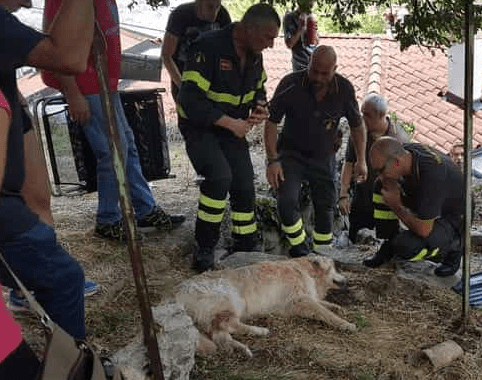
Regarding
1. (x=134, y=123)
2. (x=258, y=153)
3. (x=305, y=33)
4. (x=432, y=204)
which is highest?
(x=305, y=33)

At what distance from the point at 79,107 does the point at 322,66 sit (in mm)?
2036

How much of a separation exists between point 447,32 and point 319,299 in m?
1.97

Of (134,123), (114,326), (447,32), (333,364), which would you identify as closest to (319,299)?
(333,364)

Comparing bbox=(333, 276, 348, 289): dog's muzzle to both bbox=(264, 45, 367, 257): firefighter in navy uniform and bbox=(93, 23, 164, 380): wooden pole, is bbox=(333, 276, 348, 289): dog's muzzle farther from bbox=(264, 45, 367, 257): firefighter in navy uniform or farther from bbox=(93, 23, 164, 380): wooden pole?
bbox=(93, 23, 164, 380): wooden pole

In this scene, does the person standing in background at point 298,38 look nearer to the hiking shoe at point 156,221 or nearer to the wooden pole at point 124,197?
the hiking shoe at point 156,221

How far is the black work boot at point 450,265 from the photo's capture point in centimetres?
470

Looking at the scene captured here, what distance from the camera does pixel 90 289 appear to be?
398cm

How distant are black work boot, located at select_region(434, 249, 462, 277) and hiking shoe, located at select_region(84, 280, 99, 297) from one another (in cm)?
269

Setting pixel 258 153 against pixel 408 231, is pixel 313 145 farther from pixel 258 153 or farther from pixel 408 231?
pixel 258 153

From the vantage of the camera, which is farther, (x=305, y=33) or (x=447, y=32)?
(x=305, y=33)

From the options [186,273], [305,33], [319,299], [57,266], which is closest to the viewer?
[57,266]

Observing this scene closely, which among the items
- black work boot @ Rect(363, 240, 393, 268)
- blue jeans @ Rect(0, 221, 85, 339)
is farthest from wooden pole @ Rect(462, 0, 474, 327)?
blue jeans @ Rect(0, 221, 85, 339)

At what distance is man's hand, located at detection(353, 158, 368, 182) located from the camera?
18.0 ft

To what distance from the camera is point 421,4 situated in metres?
3.46
